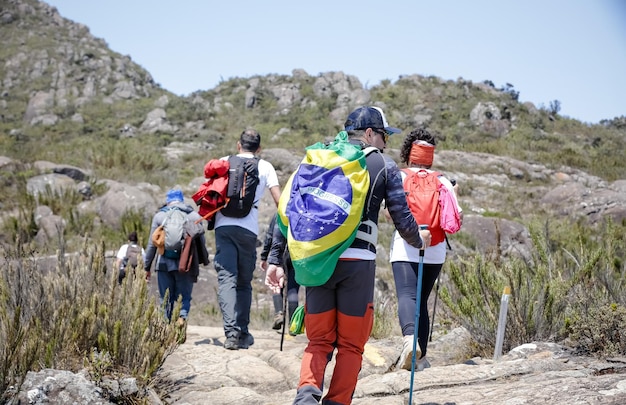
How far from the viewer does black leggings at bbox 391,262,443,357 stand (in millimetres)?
3789

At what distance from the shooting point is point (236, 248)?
560cm

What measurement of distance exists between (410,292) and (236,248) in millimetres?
2188

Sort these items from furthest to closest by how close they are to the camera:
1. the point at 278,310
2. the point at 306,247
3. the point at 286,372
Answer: the point at 278,310
the point at 286,372
the point at 306,247

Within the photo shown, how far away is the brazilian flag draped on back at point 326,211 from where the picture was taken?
2891mm

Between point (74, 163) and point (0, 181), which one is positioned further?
point (74, 163)

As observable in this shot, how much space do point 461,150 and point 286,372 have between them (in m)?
21.9

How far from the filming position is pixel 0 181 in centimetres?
1559

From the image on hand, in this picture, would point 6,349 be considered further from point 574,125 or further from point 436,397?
point 574,125

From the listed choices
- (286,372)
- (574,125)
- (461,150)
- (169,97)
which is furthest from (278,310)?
(169,97)

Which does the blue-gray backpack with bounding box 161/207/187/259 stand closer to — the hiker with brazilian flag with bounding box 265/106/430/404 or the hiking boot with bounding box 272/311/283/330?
the hiking boot with bounding box 272/311/283/330

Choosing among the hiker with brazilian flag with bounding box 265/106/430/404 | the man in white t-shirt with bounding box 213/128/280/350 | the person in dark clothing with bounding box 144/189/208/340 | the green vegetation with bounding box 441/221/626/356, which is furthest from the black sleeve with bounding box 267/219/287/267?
the person in dark clothing with bounding box 144/189/208/340

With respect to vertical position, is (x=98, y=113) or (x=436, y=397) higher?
(x=98, y=113)

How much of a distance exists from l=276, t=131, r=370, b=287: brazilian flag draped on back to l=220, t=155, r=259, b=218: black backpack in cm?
242

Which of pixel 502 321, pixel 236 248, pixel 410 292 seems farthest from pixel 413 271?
pixel 236 248
